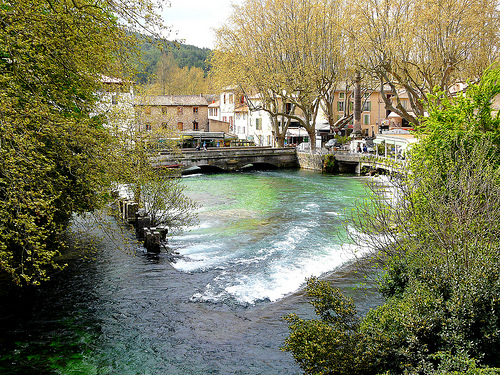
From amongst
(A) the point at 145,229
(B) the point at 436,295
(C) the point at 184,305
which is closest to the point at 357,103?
(A) the point at 145,229

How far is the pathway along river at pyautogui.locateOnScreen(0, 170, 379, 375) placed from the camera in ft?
31.6

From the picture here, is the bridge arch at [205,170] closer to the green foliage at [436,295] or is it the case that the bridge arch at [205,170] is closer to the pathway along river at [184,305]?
the pathway along river at [184,305]

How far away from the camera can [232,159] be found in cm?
4578

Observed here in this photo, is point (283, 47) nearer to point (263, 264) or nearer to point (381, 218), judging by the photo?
point (263, 264)

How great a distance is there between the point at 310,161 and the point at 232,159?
7.95m

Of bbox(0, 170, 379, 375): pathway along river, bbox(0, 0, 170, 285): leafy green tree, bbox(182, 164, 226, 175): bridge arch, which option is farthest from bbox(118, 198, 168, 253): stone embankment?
bbox(182, 164, 226, 175): bridge arch

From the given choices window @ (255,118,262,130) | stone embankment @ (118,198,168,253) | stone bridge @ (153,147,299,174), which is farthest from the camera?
→ window @ (255,118,262,130)

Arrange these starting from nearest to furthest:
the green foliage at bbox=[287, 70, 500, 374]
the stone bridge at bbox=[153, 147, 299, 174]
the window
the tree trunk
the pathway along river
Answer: the green foliage at bbox=[287, 70, 500, 374]
the pathway along river
the stone bridge at bbox=[153, 147, 299, 174]
the tree trunk
the window

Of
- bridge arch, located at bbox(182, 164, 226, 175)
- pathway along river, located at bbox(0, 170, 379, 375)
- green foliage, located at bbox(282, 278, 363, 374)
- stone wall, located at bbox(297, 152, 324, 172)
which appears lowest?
pathway along river, located at bbox(0, 170, 379, 375)

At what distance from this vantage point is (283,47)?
4353cm

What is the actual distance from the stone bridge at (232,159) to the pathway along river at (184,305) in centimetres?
2156

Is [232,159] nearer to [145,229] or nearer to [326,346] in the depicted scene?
[145,229]

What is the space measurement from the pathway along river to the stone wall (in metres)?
23.1

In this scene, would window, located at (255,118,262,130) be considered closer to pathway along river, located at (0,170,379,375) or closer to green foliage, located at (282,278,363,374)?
pathway along river, located at (0,170,379,375)
